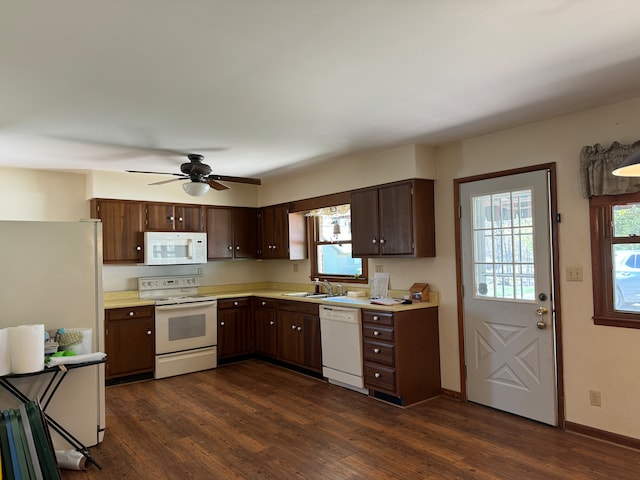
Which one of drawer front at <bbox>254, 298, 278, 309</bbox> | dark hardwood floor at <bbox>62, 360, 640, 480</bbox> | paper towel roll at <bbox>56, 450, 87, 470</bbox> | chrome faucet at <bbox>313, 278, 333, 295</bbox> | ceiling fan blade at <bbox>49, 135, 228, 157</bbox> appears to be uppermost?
ceiling fan blade at <bbox>49, 135, 228, 157</bbox>

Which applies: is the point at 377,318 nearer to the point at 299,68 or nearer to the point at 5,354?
the point at 299,68

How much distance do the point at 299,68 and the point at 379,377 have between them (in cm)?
283

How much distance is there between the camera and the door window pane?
363 cm

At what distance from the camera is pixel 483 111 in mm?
3273

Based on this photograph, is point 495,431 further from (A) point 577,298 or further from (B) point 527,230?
(B) point 527,230

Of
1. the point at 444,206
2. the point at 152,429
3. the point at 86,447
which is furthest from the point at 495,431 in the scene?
the point at 86,447

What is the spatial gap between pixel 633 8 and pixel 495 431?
2849 millimetres

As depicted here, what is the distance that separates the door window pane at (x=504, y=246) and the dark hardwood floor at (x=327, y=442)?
3.45 ft

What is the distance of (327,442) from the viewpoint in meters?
3.29

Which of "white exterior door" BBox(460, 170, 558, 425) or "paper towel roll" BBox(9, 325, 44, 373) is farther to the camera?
"white exterior door" BBox(460, 170, 558, 425)

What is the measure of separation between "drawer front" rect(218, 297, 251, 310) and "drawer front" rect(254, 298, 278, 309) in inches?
4.5

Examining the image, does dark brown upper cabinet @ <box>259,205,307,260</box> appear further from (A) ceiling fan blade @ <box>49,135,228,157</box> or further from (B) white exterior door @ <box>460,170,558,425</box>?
(B) white exterior door @ <box>460,170,558,425</box>

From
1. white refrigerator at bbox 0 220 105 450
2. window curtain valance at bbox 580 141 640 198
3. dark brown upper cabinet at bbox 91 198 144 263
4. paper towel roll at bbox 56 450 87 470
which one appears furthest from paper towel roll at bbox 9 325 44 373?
window curtain valance at bbox 580 141 640 198

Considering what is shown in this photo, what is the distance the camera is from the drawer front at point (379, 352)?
402 cm
